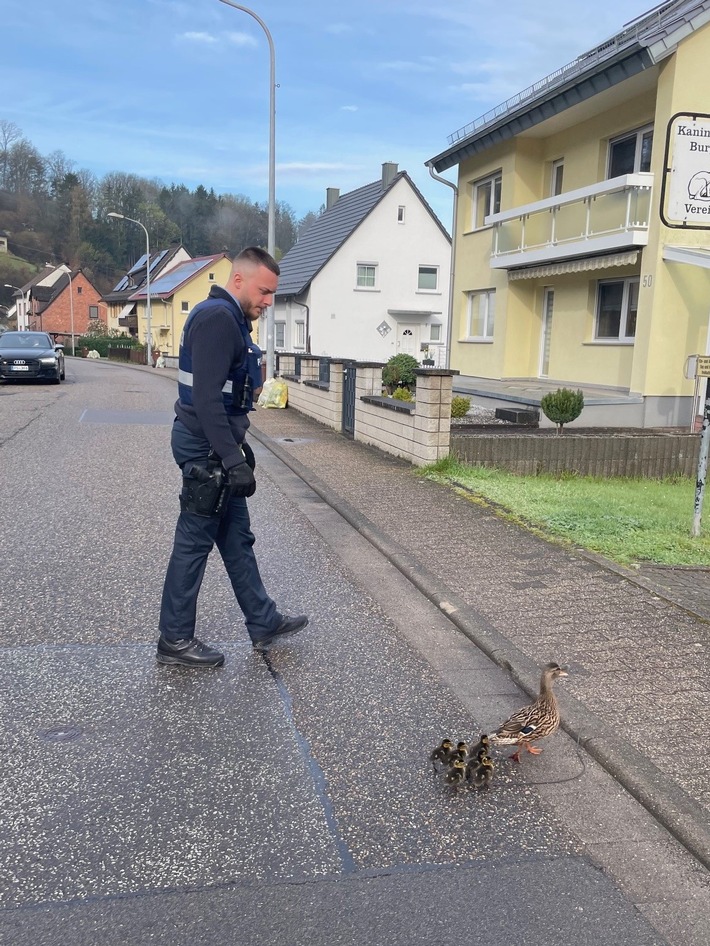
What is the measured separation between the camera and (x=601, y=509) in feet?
26.8

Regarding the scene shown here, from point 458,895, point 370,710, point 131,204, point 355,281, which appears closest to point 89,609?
point 370,710

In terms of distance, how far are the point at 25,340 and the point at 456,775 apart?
84.3 ft

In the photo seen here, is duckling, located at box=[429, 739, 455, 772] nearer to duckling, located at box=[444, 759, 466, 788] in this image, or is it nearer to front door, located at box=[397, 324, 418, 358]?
duckling, located at box=[444, 759, 466, 788]

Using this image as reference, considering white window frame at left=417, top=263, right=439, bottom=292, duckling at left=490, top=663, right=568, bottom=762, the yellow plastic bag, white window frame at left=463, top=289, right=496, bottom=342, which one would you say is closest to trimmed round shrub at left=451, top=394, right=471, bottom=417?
the yellow plastic bag

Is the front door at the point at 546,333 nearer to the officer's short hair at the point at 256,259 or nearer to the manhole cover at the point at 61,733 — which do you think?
the officer's short hair at the point at 256,259

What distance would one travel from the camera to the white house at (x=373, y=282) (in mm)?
38062

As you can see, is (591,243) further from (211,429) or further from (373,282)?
(373,282)

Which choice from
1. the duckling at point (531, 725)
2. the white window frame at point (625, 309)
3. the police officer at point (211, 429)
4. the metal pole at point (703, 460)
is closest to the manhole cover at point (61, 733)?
the police officer at point (211, 429)

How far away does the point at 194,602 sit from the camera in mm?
4375

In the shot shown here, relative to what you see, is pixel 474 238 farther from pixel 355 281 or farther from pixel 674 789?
pixel 674 789

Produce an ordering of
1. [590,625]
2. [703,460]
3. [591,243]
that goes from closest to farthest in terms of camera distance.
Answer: [590,625]
[703,460]
[591,243]

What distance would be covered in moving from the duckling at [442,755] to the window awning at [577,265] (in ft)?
44.1

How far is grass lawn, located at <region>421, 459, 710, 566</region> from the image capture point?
676 cm

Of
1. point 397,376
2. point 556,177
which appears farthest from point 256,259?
point 556,177
